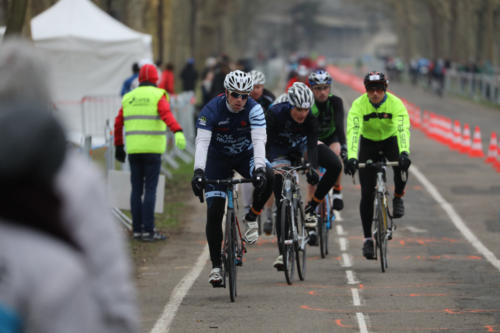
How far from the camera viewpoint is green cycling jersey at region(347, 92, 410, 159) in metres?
10.8

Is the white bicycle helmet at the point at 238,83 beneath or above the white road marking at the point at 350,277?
above

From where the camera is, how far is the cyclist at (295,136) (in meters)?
10.4

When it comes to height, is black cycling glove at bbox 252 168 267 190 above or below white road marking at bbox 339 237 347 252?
above

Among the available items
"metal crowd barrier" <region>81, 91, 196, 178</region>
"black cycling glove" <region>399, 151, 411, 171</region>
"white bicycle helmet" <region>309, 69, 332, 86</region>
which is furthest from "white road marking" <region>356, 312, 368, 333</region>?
"metal crowd barrier" <region>81, 91, 196, 178</region>

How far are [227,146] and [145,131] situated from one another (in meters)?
3.43

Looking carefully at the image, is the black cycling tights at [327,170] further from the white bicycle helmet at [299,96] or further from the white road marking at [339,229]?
the white road marking at [339,229]

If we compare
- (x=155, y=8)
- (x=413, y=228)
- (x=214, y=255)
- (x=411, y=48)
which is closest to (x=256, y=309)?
(x=214, y=255)

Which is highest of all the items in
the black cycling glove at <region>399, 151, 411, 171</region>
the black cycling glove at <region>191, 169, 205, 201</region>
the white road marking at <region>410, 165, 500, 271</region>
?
the black cycling glove at <region>191, 169, 205, 201</region>

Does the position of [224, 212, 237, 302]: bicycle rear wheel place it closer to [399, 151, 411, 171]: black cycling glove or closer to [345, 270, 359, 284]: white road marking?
[345, 270, 359, 284]: white road marking

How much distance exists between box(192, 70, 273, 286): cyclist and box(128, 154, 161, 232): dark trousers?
11.1 feet

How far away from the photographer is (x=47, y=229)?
2.61m

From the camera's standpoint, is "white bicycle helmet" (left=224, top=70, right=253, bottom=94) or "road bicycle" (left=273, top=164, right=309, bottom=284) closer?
"white bicycle helmet" (left=224, top=70, right=253, bottom=94)

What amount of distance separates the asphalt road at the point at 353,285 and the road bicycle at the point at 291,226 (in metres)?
0.21

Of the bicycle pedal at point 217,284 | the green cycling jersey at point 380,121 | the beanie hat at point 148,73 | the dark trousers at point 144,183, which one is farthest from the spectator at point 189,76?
the bicycle pedal at point 217,284
